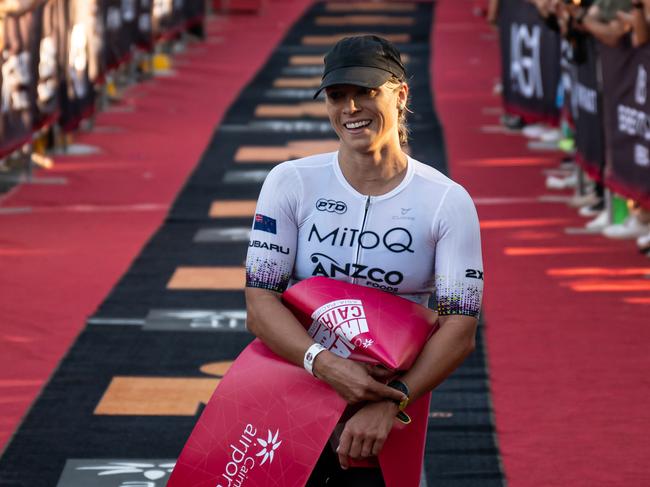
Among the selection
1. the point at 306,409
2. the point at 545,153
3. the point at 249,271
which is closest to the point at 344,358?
the point at 306,409

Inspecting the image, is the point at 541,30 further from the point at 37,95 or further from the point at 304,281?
the point at 304,281

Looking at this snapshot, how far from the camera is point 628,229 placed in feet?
37.9

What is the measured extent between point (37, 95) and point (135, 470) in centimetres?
849

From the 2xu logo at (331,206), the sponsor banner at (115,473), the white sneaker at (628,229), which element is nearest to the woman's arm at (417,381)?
the 2xu logo at (331,206)

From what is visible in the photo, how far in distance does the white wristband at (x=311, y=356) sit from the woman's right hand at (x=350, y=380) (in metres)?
0.01

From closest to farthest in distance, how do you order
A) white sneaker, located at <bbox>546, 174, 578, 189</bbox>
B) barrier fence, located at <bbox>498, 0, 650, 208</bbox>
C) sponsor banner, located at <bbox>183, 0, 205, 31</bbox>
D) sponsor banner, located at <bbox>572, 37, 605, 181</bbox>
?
barrier fence, located at <bbox>498, 0, 650, 208</bbox>
sponsor banner, located at <bbox>572, 37, 605, 181</bbox>
white sneaker, located at <bbox>546, 174, 578, 189</bbox>
sponsor banner, located at <bbox>183, 0, 205, 31</bbox>

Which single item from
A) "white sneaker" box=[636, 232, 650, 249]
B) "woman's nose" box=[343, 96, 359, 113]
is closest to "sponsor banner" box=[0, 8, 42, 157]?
"white sneaker" box=[636, 232, 650, 249]

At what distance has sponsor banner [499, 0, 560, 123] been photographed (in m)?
15.0

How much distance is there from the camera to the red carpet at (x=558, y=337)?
6637 mm

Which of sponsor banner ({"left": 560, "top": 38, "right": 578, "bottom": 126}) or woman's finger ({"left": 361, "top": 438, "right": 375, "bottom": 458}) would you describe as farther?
sponsor banner ({"left": 560, "top": 38, "right": 578, "bottom": 126})

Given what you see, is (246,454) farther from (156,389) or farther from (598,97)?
(598,97)

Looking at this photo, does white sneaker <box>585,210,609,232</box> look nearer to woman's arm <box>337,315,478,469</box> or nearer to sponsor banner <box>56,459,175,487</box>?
sponsor banner <box>56,459,175,487</box>

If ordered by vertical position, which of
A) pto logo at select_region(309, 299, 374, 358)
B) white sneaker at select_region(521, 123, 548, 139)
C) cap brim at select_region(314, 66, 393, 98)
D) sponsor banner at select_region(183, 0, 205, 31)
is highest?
cap brim at select_region(314, 66, 393, 98)

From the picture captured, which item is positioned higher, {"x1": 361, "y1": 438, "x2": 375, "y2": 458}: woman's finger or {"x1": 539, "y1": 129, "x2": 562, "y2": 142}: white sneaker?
{"x1": 361, "y1": 438, "x2": 375, "y2": 458}: woman's finger
